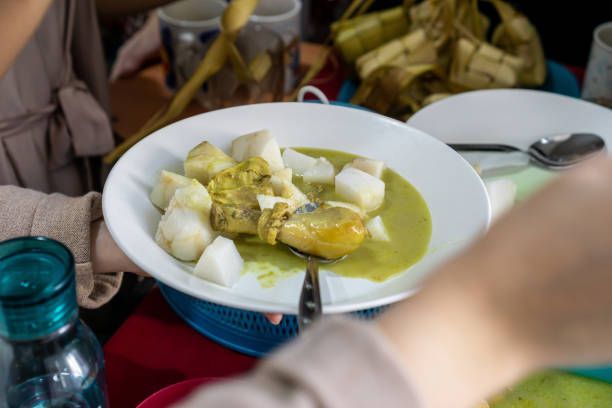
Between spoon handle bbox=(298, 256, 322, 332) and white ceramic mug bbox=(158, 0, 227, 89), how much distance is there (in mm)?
739

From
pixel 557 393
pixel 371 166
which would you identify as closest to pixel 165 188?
pixel 371 166

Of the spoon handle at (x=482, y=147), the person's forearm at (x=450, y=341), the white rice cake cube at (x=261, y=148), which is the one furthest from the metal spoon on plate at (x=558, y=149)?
the person's forearm at (x=450, y=341)

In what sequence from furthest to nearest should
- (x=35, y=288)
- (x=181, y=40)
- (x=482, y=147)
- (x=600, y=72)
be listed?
1. (x=181, y=40)
2. (x=600, y=72)
3. (x=482, y=147)
4. (x=35, y=288)

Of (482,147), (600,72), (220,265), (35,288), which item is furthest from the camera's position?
(600,72)

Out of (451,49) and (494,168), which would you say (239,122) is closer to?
(494,168)

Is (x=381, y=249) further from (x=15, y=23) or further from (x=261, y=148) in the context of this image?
(x=15, y=23)

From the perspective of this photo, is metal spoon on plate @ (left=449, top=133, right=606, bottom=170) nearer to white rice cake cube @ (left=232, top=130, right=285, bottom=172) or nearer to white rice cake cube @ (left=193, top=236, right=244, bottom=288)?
white rice cake cube @ (left=232, top=130, right=285, bottom=172)

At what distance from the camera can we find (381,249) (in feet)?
2.30

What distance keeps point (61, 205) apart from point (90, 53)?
0.54 m

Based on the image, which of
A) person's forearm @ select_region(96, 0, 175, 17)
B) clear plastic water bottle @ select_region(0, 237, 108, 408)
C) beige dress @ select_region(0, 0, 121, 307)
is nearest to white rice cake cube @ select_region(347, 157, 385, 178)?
clear plastic water bottle @ select_region(0, 237, 108, 408)

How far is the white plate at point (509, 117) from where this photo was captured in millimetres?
1014

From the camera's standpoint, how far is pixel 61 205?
74 cm

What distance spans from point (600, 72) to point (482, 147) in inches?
11.8

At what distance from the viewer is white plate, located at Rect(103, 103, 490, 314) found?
2.03ft
